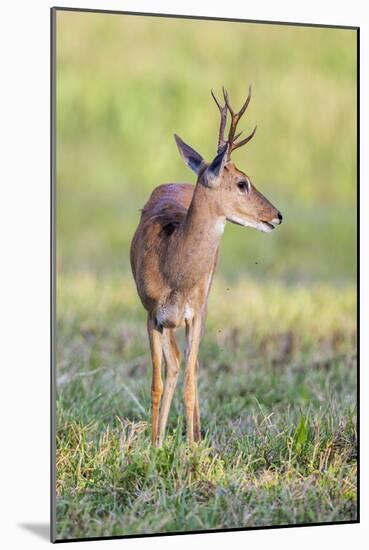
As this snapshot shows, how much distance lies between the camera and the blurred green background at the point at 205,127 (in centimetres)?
981

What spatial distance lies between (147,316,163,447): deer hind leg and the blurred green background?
5.31 ft

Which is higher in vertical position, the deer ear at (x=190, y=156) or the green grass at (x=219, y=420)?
the deer ear at (x=190, y=156)

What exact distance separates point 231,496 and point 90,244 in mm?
5530

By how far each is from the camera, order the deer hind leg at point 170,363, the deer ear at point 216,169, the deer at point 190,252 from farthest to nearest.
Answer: the deer hind leg at point 170,363
the deer at point 190,252
the deer ear at point 216,169

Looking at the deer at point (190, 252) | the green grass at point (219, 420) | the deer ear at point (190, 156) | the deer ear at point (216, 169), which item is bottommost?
the green grass at point (219, 420)

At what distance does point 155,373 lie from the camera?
7680mm

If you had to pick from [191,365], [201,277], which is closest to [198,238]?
[201,277]

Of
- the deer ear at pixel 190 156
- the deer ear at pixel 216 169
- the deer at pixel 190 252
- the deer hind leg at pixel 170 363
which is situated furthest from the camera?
the deer hind leg at pixel 170 363

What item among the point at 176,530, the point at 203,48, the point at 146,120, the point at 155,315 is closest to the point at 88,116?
the point at 146,120

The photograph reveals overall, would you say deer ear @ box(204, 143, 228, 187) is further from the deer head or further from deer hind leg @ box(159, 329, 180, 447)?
deer hind leg @ box(159, 329, 180, 447)

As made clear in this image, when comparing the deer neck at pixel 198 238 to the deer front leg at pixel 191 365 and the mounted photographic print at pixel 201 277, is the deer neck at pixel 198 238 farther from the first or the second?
the deer front leg at pixel 191 365

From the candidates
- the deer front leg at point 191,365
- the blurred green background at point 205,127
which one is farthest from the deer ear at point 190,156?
the blurred green background at point 205,127

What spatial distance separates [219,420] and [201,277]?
4.23ft

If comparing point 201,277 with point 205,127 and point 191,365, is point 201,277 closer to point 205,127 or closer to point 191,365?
point 191,365
